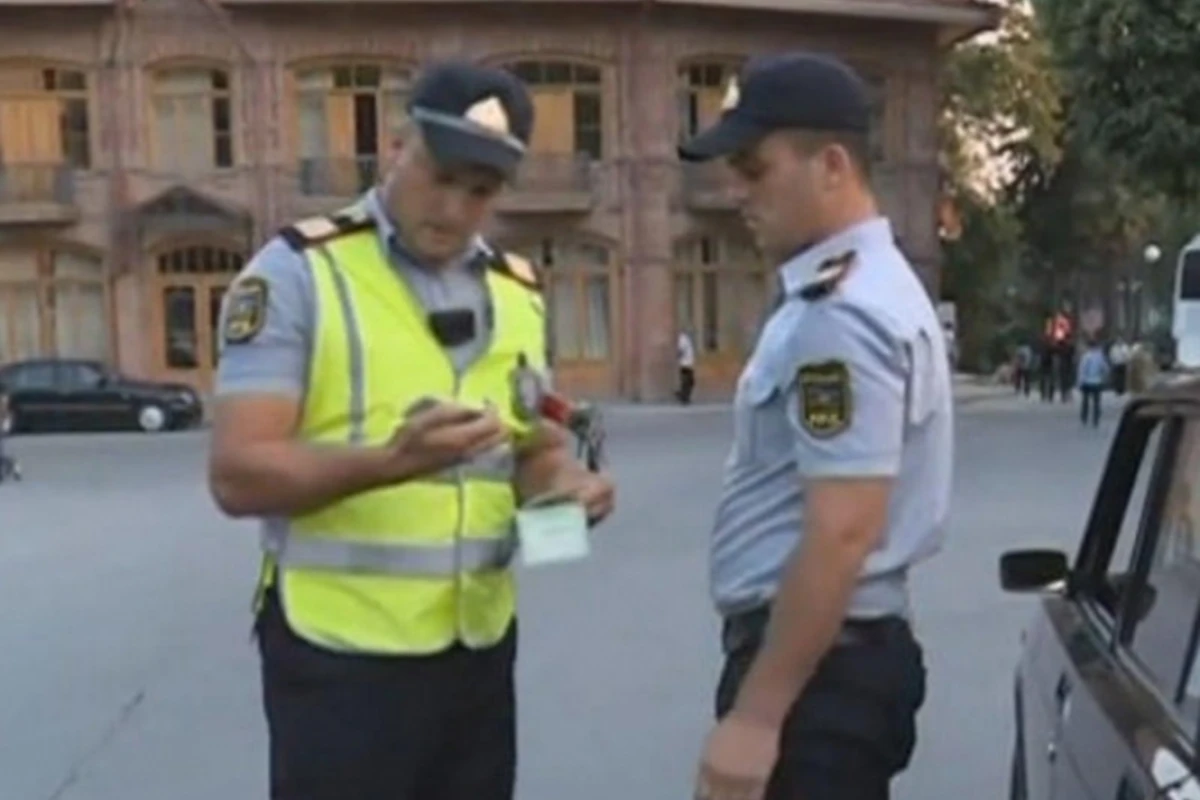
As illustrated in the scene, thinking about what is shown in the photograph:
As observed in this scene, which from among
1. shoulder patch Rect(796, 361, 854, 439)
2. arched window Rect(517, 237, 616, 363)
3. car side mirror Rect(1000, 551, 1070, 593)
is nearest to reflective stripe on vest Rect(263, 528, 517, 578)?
shoulder patch Rect(796, 361, 854, 439)

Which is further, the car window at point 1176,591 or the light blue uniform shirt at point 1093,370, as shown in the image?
the light blue uniform shirt at point 1093,370

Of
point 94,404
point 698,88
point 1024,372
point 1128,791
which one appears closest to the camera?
point 1128,791

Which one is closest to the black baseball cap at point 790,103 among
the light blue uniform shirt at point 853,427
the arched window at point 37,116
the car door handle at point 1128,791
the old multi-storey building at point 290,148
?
the light blue uniform shirt at point 853,427

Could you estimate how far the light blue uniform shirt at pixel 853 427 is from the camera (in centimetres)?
290

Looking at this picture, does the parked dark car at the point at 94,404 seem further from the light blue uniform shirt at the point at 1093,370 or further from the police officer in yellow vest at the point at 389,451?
the police officer in yellow vest at the point at 389,451

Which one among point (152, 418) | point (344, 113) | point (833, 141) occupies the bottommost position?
point (152, 418)

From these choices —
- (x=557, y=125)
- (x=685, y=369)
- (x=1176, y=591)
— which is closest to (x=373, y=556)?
(x=1176, y=591)

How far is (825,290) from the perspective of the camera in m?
2.94

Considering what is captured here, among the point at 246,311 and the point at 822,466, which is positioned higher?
the point at 246,311

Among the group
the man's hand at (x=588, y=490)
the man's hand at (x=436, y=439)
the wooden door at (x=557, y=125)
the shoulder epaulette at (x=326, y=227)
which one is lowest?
the man's hand at (x=588, y=490)

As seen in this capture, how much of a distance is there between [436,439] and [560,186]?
35.3 metres

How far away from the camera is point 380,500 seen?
304cm

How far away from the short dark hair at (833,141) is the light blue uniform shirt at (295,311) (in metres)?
0.58

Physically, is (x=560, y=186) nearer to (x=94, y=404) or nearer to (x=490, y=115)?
(x=94, y=404)
